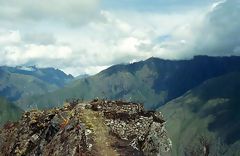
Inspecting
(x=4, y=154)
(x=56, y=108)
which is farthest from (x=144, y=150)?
(x=4, y=154)

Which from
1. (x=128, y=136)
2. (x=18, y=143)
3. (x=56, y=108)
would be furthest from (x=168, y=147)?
(x=18, y=143)

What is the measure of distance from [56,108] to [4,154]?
7.37 m

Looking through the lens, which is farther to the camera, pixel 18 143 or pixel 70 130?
pixel 18 143

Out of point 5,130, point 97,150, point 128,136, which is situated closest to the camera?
point 97,150

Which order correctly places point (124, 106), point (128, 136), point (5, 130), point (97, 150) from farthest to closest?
point (5, 130) < point (124, 106) < point (128, 136) < point (97, 150)

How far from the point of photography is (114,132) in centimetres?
4069

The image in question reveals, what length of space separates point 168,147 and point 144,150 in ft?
10.6

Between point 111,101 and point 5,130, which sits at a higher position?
point 111,101

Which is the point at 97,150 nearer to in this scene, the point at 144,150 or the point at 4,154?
the point at 144,150

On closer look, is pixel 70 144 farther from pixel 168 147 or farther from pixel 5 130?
pixel 5 130

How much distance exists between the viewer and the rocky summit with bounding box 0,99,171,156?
38.6 m

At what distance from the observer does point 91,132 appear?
3947cm

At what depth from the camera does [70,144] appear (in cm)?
3897

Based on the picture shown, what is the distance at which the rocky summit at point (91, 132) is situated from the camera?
3859cm
